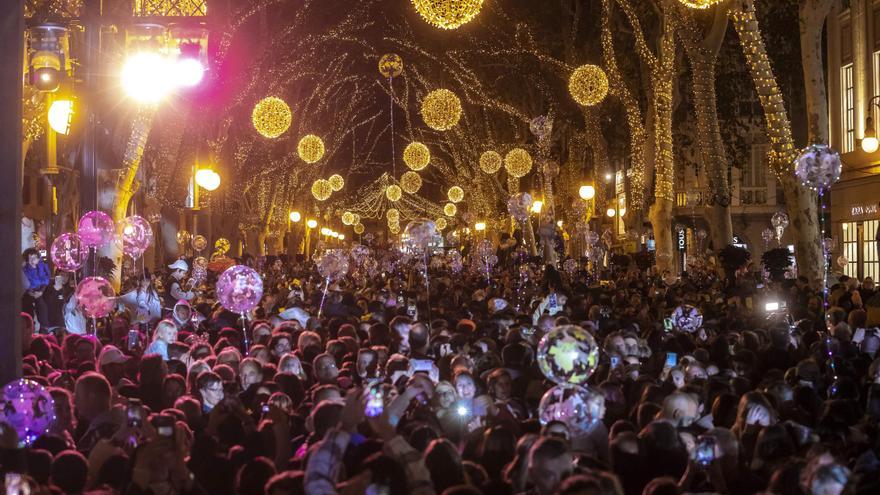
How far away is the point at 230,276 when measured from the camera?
11969mm

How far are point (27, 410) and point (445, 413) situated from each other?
113 inches

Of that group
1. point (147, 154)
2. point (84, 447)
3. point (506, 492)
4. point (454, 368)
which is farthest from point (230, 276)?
point (147, 154)

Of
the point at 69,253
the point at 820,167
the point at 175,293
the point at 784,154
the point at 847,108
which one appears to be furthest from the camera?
the point at 847,108

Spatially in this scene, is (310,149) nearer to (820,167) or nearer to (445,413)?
(820,167)

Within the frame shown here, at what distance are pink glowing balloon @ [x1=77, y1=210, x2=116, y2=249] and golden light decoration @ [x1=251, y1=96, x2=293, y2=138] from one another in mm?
12449

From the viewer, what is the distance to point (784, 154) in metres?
18.4

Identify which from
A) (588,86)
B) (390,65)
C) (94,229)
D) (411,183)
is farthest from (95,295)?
(411,183)

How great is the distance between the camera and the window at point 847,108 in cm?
2920

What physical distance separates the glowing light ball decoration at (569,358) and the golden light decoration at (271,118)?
774 inches

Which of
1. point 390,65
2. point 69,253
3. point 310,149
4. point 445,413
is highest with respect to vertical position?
point 390,65

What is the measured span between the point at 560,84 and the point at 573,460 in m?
30.9

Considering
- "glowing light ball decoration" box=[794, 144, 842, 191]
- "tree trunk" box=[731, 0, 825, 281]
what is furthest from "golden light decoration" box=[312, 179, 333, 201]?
"glowing light ball decoration" box=[794, 144, 842, 191]

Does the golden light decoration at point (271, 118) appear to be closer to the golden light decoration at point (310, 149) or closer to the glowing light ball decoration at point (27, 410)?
the golden light decoration at point (310, 149)

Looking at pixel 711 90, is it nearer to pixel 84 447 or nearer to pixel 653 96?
pixel 653 96
